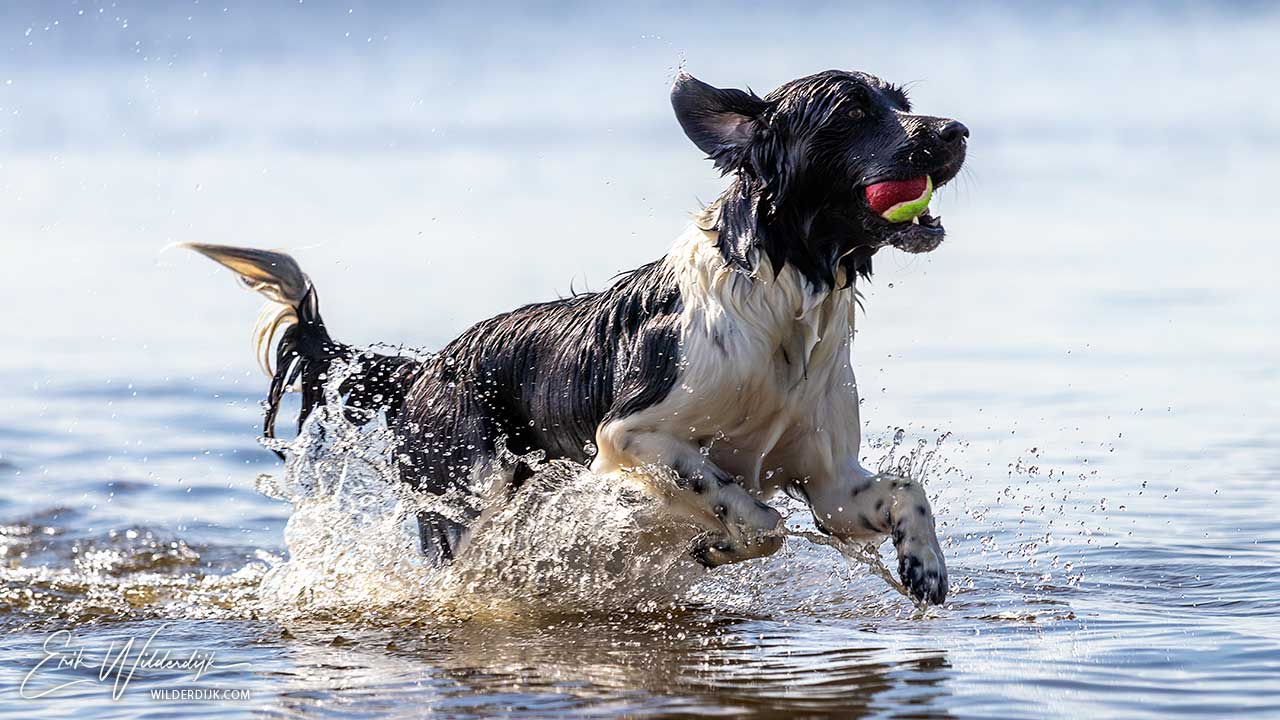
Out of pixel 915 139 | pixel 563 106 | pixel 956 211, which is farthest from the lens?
pixel 563 106

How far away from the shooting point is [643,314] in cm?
546

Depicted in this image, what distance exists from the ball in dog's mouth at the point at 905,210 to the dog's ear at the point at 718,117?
0.46m

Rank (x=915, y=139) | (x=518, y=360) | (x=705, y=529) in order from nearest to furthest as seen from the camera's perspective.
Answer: (x=915, y=139) < (x=705, y=529) < (x=518, y=360)

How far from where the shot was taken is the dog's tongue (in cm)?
491

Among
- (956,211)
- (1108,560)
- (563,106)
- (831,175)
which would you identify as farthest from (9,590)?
(563,106)

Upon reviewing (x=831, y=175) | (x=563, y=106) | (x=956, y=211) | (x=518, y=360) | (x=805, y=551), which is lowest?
(x=805, y=551)

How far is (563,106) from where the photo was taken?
19.7 metres

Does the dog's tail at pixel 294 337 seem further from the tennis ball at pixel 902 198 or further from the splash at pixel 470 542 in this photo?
the tennis ball at pixel 902 198

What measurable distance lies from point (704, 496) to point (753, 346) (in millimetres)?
466

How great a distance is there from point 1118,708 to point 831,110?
1828 millimetres

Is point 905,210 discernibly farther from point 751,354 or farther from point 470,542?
point 470,542

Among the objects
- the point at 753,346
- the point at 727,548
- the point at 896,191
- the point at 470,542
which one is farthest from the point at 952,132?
the point at 470,542

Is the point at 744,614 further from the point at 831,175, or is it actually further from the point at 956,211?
the point at 956,211

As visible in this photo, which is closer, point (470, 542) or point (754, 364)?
point (754, 364)
